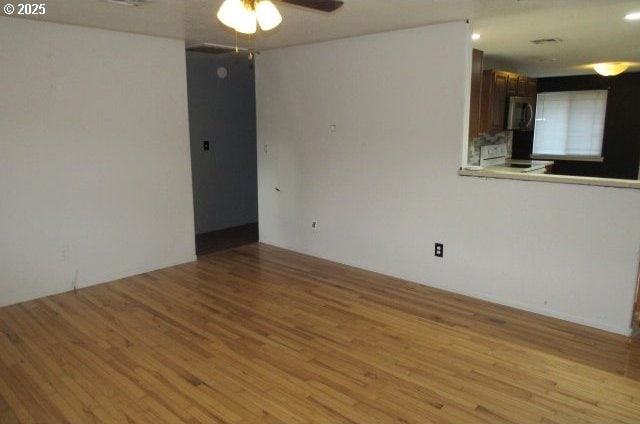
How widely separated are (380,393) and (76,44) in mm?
3724

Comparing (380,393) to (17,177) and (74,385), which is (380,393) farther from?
(17,177)

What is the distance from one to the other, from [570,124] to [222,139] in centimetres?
561

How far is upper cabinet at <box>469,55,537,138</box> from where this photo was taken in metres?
4.70

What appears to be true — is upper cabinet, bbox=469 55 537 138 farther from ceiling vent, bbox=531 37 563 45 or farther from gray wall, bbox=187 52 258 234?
gray wall, bbox=187 52 258 234

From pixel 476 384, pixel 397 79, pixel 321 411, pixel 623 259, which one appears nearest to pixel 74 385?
pixel 321 411

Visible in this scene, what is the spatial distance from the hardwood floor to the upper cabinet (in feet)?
7.02

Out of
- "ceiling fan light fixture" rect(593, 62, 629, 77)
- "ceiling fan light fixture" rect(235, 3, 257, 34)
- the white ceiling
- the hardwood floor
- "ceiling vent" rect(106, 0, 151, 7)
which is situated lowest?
the hardwood floor

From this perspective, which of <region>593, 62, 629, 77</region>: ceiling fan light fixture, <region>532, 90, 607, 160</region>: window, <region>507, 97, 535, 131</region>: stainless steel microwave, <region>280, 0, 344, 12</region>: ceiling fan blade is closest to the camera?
<region>280, 0, 344, 12</region>: ceiling fan blade

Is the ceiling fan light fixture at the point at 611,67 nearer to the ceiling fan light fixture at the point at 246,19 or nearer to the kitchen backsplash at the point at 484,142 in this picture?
the kitchen backsplash at the point at 484,142

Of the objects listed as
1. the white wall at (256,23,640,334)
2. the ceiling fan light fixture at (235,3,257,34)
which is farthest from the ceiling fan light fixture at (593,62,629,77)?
the ceiling fan light fixture at (235,3,257,34)

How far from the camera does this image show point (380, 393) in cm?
251

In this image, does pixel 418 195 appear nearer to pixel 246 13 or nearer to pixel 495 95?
pixel 495 95

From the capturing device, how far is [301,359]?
288cm

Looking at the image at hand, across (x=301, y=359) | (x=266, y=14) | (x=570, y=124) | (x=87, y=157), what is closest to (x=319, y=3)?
(x=266, y=14)
